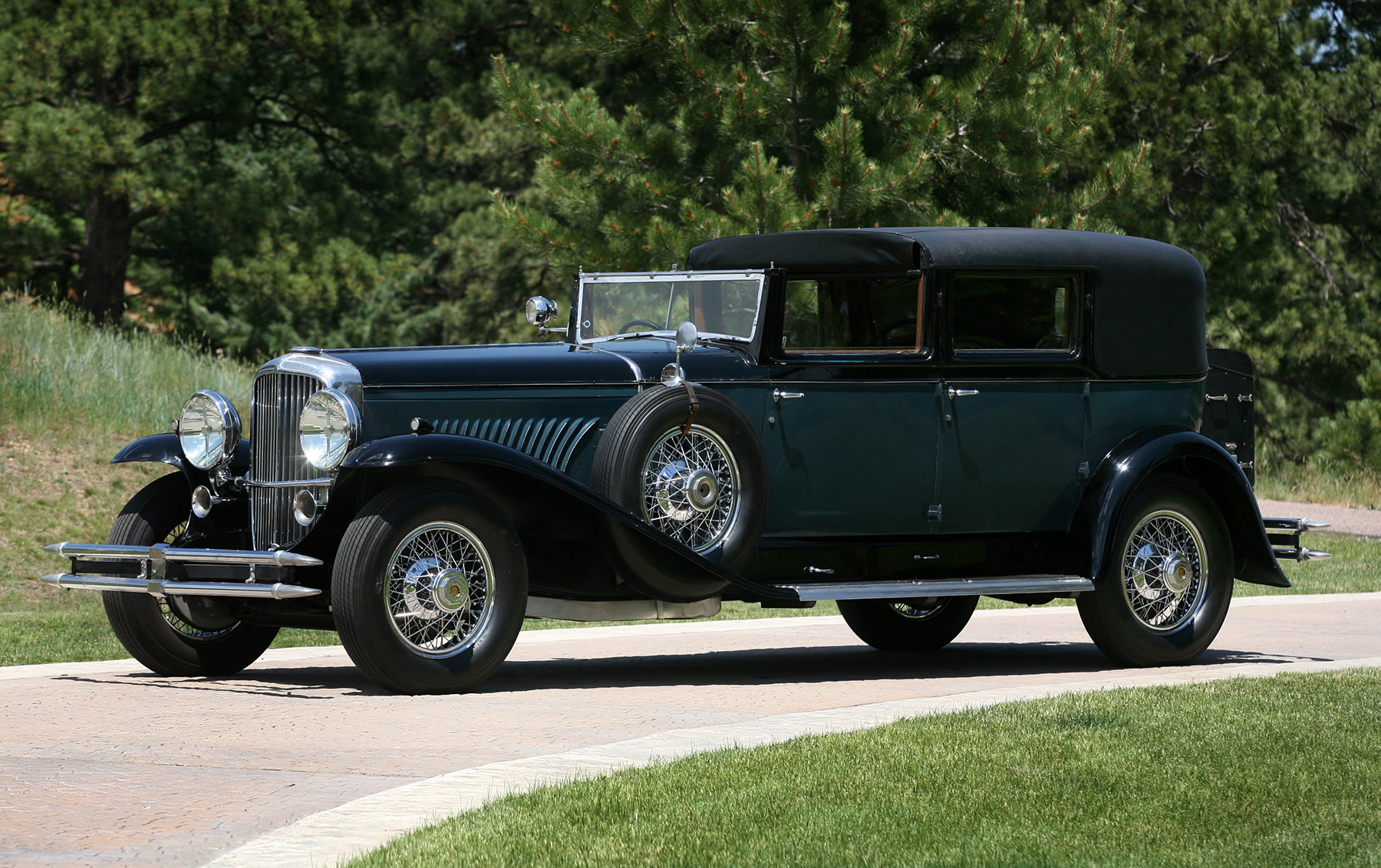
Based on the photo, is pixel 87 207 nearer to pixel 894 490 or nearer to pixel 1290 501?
pixel 1290 501

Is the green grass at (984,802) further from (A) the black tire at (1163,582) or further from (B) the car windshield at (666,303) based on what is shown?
(B) the car windshield at (666,303)

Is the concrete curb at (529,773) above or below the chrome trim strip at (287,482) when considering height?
below

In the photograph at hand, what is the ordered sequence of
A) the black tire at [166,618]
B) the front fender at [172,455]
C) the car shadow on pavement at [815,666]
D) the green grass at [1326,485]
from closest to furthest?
the black tire at [166,618], the front fender at [172,455], the car shadow on pavement at [815,666], the green grass at [1326,485]

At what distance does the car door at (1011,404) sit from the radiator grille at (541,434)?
6.50ft

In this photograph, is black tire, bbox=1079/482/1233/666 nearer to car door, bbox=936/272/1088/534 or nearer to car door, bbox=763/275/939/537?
car door, bbox=936/272/1088/534

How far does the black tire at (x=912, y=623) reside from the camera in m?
10.3

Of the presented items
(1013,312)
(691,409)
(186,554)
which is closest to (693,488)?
(691,409)

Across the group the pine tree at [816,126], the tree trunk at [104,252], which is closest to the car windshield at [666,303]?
the pine tree at [816,126]

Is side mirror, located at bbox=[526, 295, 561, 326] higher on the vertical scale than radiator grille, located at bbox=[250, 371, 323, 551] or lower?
higher

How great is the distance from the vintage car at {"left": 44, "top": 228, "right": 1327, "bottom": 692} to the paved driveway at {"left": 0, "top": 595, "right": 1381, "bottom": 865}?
421 mm

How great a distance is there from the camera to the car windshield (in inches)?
348

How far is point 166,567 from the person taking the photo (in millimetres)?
7691

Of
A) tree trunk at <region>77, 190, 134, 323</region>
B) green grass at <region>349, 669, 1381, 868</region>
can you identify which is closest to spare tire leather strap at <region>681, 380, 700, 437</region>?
green grass at <region>349, 669, 1381, 868</region>

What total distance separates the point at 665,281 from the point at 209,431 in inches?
102
